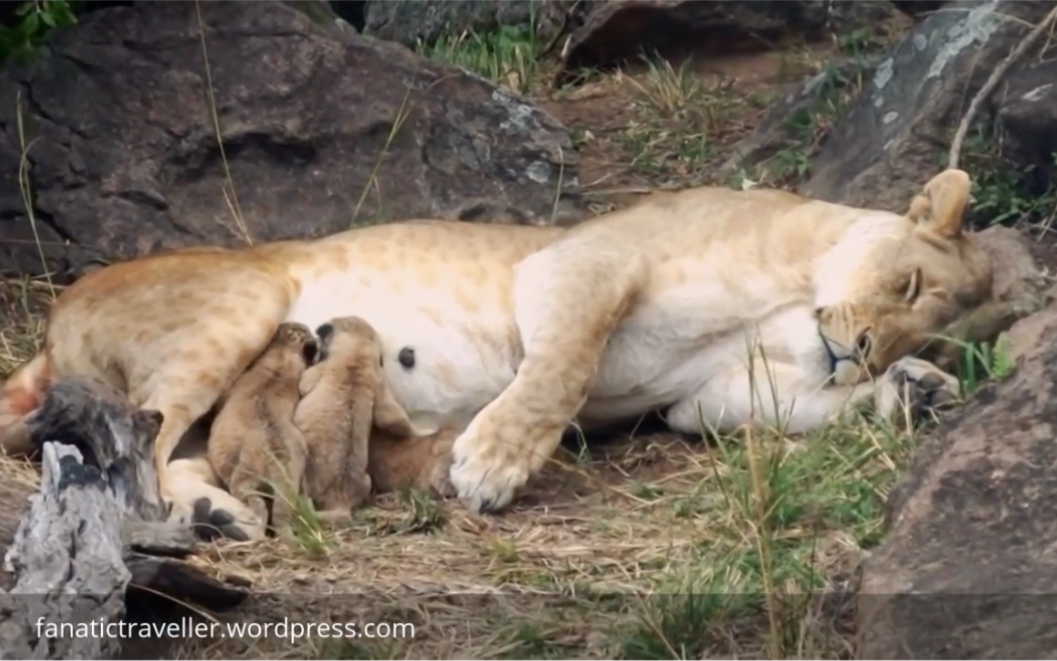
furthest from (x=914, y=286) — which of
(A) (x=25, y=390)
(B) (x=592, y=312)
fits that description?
(A) (x=25, y=390)

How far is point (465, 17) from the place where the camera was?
8773 millimetres

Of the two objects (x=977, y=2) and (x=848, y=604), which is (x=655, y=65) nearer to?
(x=977, y=2)

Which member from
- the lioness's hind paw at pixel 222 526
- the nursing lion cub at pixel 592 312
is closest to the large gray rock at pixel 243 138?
the nursing lion cub at pixel 592 312

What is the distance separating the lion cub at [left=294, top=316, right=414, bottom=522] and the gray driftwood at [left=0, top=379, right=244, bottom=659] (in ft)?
1.84

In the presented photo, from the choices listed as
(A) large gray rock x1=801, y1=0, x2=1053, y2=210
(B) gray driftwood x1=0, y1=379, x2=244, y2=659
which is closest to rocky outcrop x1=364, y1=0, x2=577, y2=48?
(A) large gray rock x1=801, y1=0, x2=1053, y2=210

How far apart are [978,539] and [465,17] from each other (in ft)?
17.3

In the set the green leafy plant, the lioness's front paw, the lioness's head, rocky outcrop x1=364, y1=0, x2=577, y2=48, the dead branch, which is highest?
the green leafy plant

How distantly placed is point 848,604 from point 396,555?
3.79ft

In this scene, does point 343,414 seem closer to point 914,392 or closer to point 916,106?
point 914,392

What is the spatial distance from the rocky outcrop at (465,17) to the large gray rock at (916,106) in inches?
76.3

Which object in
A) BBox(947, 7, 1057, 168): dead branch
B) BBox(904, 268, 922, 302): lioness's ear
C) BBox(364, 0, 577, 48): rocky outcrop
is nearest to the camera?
BBox(904, 268, 922, 302): lioness's ear

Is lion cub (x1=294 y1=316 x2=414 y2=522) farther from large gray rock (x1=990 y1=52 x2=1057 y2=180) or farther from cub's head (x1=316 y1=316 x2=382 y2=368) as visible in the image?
large gray rock (x1=990 y1=52 x2=1057 y2=180)

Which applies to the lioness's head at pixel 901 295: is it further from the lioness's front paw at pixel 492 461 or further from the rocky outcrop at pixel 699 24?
the rocky outcrop at pixel 699 24

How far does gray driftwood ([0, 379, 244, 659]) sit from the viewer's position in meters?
3.75
